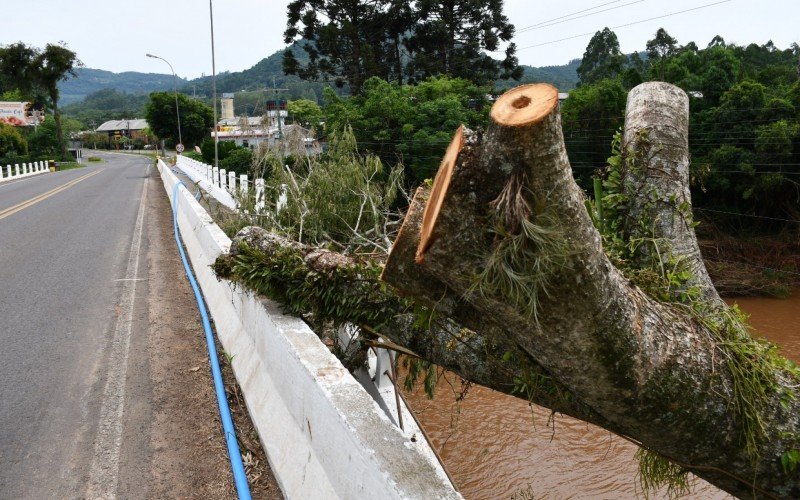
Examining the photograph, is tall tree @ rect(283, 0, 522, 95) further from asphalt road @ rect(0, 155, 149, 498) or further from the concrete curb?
the concrete curb

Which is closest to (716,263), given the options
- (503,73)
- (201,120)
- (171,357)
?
(171,357)

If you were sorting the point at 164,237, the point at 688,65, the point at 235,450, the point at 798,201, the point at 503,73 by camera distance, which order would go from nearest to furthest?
1. the point at 235,450
2. the point at 164,237
3. the point at 798,201
4. the point at 688,65
5. the point at 503,73

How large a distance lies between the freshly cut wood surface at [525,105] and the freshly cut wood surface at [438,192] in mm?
146

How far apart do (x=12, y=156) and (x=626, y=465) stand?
56132 mm

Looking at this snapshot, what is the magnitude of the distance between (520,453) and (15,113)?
7116cm

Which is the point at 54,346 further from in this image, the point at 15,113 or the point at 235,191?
the point at 15,113

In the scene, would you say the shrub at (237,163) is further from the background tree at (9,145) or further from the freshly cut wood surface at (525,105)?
the background tree at (9,145)

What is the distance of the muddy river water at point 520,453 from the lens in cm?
644

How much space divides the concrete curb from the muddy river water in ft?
7.23

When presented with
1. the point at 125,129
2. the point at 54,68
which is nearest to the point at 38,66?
the point at 54,68

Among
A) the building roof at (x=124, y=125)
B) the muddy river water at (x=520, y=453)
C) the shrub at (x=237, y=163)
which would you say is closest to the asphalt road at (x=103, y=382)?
the muddy river water at (x=520, y=453)

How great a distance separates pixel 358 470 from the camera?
8.16 ft

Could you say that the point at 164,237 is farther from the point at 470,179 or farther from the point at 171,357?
the point at 470,179

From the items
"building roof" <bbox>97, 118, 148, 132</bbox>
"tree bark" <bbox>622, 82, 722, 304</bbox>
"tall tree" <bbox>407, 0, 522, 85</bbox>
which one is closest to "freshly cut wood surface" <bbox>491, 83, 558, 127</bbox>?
"tree bark" <bbox>622, 82, 722, 304</bbox>
